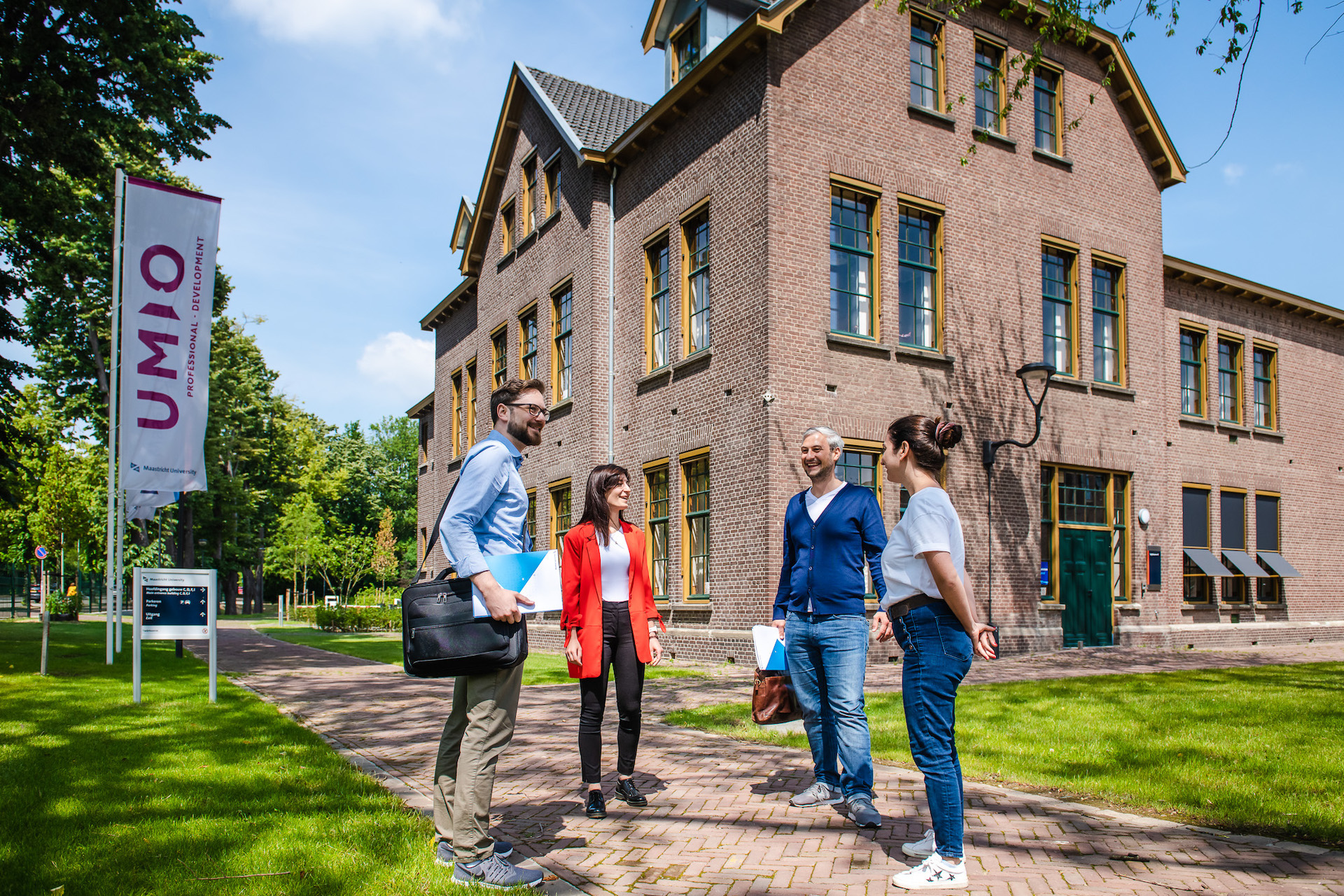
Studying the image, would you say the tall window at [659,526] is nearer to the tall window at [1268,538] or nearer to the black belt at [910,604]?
the black belt at [910,604]

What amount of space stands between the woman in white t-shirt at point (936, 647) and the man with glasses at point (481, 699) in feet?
5.15

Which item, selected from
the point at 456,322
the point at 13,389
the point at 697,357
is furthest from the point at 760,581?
the point at 456,322

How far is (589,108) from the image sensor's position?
69.6 ft

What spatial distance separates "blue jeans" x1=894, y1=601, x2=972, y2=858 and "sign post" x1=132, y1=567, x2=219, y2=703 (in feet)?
28.4

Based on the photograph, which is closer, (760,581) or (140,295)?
(140,295)

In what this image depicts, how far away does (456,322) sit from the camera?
27328mm

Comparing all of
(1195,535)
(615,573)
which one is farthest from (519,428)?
(1195,535)

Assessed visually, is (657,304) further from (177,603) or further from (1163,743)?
(1163,743)

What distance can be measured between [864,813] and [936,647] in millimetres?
1334

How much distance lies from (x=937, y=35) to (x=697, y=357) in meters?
6.99

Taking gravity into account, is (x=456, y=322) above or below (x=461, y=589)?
above

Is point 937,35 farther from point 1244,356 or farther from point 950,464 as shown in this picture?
point 1244,356

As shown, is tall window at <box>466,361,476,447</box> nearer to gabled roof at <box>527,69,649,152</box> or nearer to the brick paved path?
gabled roof at <box>527,69,649,152</box>

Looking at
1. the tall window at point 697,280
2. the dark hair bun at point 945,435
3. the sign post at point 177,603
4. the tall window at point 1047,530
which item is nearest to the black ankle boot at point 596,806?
the dark hair bun at point 945,435
